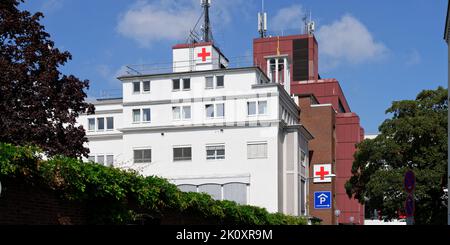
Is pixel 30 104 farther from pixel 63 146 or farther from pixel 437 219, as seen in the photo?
pixel 437 219

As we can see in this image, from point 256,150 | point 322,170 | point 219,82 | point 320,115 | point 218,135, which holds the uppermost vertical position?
point 219,82

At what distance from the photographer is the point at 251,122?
206 feet

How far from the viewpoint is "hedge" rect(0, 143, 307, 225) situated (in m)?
11.4

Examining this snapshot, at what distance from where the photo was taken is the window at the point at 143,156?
6531 centimetres

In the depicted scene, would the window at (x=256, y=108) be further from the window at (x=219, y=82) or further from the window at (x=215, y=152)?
the window at (x=215, y=152)

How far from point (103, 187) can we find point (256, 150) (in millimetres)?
48687

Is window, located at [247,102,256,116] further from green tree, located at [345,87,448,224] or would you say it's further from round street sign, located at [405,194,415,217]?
round street sign, located at [405,194,415,217]

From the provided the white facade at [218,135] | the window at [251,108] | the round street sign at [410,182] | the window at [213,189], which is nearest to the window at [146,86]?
the white facade at [218,135]

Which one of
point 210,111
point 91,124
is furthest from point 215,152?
point 91,124

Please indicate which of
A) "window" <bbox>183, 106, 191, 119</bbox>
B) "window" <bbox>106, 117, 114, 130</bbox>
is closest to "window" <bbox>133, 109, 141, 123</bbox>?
"window" <bbox>183, 106, 191, 119</bbox>

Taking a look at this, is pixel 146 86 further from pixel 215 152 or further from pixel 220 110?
pixel 215 152

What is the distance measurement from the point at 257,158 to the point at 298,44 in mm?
53744

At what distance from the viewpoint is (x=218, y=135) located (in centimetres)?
6375
